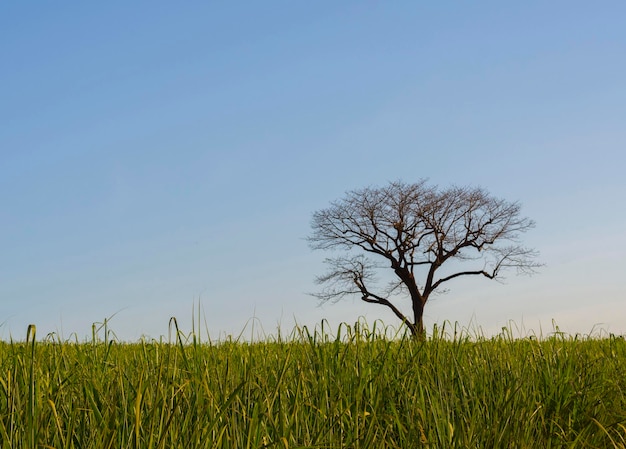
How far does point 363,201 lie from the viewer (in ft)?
112

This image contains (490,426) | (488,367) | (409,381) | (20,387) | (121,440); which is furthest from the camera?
(488,367)

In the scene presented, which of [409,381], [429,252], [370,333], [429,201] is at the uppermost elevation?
[429,201]

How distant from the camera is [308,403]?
3340mm

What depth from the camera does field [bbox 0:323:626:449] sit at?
108 inches

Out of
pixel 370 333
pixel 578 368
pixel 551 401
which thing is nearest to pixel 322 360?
pixel 370 333

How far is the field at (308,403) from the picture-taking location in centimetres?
273

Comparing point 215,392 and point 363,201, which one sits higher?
point 363,201

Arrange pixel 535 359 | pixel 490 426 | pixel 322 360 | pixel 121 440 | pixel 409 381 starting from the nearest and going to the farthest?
1. pixel 121 440
2. pixel 490 426
3. pixel 409 381
4. pixel 322 360
5. pixel 535 359

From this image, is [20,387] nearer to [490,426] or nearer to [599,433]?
[490,426]

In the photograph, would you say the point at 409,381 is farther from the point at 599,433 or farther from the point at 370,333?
the point at 599,433

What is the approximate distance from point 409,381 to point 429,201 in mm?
29526

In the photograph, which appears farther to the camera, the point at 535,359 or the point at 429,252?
the point at 429,252

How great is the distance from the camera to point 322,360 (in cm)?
437

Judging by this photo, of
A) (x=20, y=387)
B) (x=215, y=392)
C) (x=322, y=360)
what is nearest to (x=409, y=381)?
(x=322, y=360)
